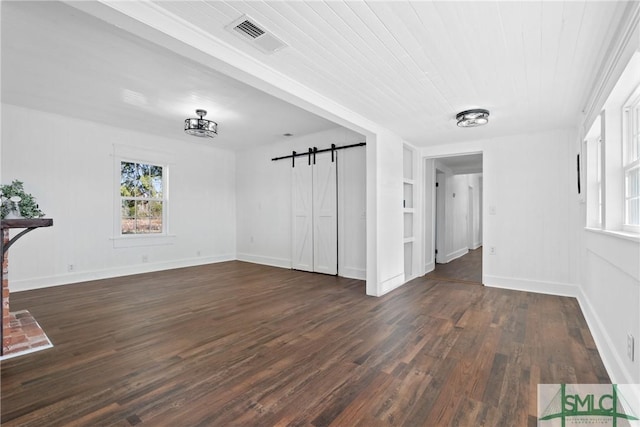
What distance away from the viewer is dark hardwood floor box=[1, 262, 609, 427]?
1801mm

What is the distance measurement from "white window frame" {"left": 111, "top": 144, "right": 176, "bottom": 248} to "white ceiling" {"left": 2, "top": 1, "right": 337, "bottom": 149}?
55cm

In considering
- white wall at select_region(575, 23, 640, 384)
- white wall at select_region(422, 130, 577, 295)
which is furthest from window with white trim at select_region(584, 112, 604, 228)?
white wall at select_region(422, 130, 577, 295)

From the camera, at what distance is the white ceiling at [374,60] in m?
1.90

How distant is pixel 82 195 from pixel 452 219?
836 centimetres

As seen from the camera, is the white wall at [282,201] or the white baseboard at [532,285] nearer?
the white baseboard at [532,285]

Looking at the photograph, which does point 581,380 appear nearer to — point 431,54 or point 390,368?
point 390,368

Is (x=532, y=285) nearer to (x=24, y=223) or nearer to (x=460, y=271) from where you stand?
(x=460, y=271)

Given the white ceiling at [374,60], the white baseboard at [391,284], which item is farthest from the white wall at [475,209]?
the white ceiling at [374,60]

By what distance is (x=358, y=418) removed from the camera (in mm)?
1737

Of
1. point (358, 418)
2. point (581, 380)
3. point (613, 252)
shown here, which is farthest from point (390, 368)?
point (613, 252)

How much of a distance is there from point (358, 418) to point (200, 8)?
104 inches

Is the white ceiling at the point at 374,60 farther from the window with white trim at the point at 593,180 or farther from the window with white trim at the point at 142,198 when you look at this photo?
the window with white trim at the point at 142,198

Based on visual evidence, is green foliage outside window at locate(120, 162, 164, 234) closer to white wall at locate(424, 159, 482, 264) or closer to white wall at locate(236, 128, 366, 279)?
white wall at locate(236, 128, 366, 279)

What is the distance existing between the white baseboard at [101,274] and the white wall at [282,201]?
1.23 meters
